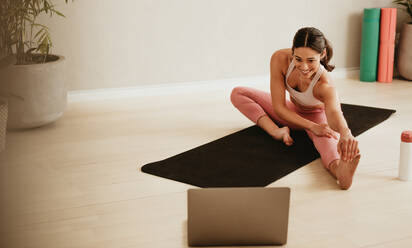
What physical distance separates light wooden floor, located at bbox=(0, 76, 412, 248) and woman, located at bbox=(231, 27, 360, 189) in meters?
0.11

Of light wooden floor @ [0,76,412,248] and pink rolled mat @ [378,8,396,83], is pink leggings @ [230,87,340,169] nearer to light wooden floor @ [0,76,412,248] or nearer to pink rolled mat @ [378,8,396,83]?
light wooden floor @ [0,76,412,248]

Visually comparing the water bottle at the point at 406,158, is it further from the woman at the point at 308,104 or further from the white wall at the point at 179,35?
Answer: the white wall at the point at 179,35

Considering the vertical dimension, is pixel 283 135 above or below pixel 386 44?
below

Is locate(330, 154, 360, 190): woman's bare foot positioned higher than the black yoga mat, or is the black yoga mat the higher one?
locate(330, 154, 360, 190): woman's bare foot

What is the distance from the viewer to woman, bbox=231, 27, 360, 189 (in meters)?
2.07

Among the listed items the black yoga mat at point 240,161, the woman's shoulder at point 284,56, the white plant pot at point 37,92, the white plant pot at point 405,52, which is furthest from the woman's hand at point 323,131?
the white plant pot at point 405,52

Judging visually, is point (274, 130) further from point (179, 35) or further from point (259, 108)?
point (179, 35)

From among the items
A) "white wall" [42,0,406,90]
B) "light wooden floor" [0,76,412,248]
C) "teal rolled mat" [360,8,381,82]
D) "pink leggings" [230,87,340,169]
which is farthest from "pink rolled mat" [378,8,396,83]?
"pink leggings" [230,87,340,169]

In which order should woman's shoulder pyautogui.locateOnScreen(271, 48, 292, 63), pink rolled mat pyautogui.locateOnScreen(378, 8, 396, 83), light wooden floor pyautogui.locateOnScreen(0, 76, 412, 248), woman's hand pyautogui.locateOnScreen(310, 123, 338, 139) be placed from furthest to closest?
pink rolled mat pyautogui.locateOnScreen(378, 8, 396, 83)
woman's shoulder pyautogui.locateOnScreen(271, 48, 292, 63)
woman's hand pyautogui.locateOnScreen(310, 123, 338, 139)
light wooden floor pyautogui.locateOnScreen(0, 76, 412, 248)

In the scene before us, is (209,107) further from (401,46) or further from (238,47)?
(401,46)

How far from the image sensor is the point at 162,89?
12.0 feet

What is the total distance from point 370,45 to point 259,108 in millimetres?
1550

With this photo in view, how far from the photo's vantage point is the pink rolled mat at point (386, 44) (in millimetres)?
3846

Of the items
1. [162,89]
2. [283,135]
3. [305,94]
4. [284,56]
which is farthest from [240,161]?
[162,89]
